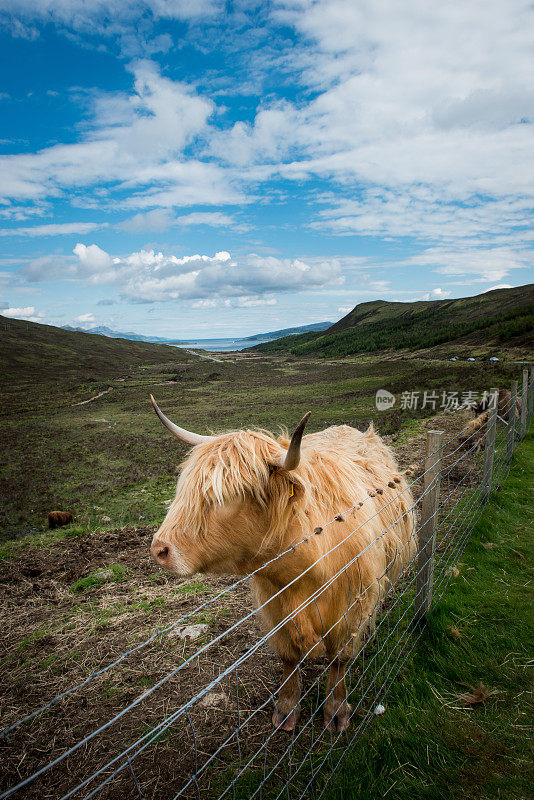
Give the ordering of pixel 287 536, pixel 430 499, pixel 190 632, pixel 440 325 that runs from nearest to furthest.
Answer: pixel 287 536 → pixel 430 499 → pixel 190 632 → pixel 440 325

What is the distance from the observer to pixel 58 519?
9086mm

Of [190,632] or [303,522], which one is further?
[190,632]

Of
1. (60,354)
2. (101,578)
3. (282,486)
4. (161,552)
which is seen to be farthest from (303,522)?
(60,354)

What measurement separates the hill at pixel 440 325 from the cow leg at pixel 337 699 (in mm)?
46122

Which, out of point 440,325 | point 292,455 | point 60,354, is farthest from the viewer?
point 440,325

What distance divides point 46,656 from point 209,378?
52208mm

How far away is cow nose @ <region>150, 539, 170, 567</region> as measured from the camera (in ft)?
6.89

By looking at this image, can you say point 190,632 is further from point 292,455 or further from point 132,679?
point 292,455

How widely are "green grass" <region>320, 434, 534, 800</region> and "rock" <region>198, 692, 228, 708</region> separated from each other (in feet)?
3.83

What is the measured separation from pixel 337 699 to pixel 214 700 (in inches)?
41.1

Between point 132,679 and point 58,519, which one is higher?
point 132,679

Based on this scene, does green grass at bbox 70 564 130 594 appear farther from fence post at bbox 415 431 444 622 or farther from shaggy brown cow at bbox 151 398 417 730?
fence post at bbox 415 431 444 622

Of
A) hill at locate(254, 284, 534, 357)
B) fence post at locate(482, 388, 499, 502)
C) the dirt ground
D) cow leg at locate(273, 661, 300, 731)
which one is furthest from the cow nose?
hill at locate(254, 284, 534, 357)

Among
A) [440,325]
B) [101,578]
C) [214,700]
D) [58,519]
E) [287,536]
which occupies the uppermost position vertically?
[440,325]
